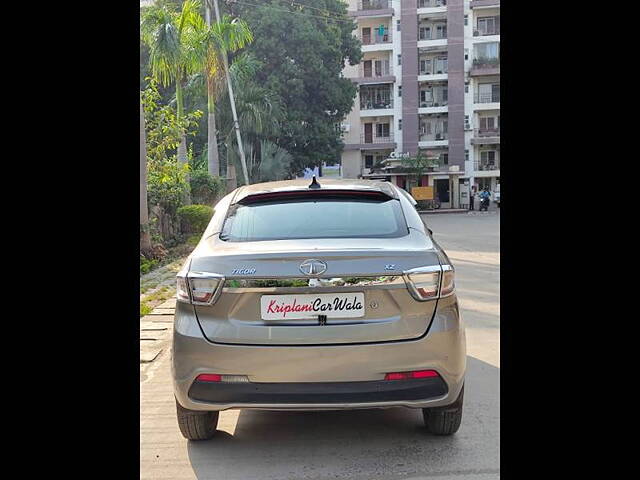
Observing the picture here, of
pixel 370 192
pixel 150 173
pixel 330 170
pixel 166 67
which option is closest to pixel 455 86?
pixel 330 170

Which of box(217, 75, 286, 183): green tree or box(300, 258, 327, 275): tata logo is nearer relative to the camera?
box(300, 258, 327, 275): tata logo

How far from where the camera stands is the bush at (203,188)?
22719 mm

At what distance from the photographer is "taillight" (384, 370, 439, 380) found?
131 inches

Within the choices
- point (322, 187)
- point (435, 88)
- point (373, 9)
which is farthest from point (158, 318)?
point (373, 9)

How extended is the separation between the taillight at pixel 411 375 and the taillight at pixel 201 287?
38.4 inches

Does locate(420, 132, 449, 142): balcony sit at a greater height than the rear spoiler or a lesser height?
greater

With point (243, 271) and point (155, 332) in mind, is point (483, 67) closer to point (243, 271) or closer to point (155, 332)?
point (155, 332)

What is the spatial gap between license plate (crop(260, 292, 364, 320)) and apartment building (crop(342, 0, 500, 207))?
5028 centimetres

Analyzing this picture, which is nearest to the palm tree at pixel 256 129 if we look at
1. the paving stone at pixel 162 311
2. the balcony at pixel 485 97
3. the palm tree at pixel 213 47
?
the palm tree at pixel 213 47

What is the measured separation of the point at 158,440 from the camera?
4.01 metres

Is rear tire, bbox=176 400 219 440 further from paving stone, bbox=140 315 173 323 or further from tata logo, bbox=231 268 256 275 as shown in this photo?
paving stone, bbox=140 315 173 323

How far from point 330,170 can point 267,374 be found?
4544 cm

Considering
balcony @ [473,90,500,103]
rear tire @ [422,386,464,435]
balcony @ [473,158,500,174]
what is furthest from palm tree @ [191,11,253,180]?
balcony @ [473,90,500,103]
